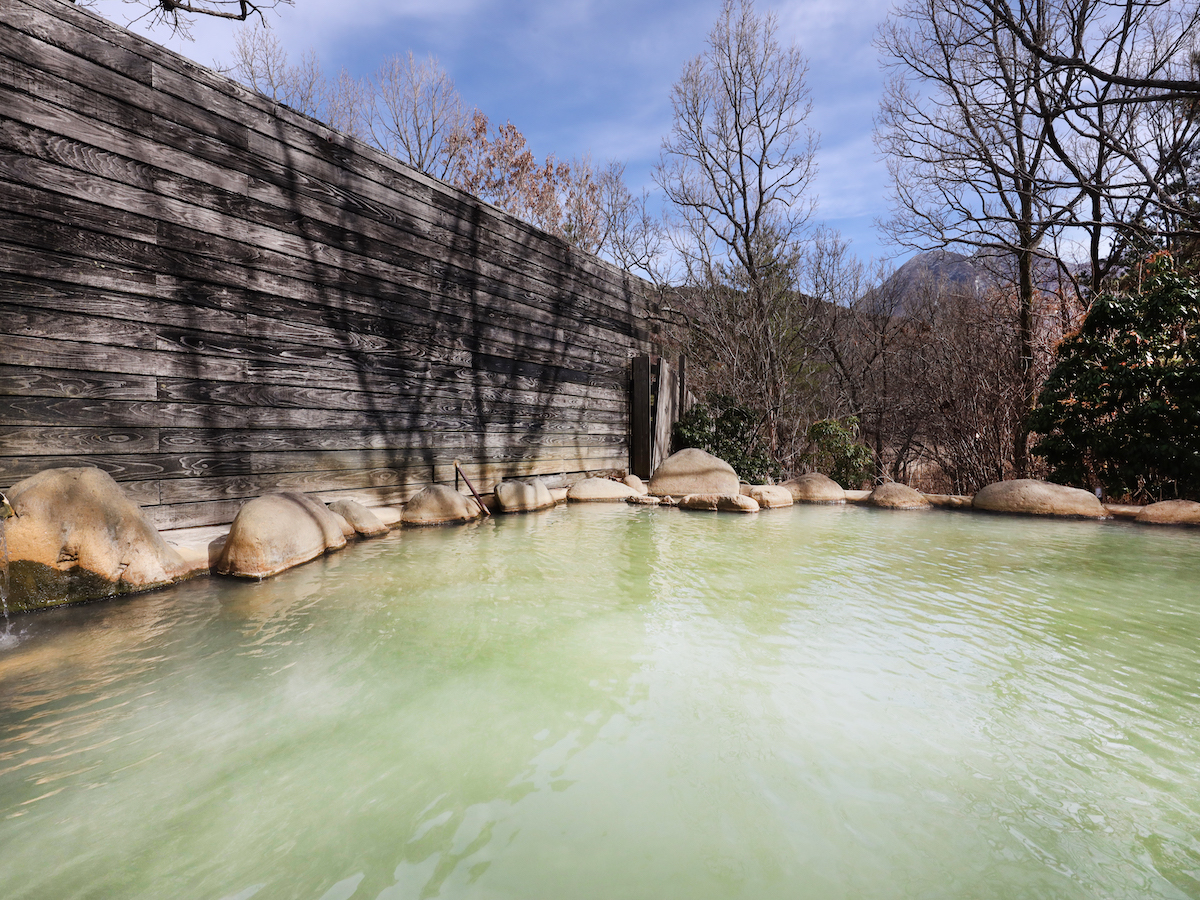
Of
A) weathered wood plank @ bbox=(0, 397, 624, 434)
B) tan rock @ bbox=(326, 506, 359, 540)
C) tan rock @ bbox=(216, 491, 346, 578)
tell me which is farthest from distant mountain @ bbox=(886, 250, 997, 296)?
tan rock @ bbox=(216, 491, 346, 578)

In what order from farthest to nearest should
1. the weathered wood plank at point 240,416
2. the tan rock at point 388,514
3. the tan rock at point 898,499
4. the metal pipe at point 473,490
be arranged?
the tan rock at point 898,499 < the metal pipe at point 473,490 < the tan rock at point 388,514 < the weathered wood plank at point 240,416

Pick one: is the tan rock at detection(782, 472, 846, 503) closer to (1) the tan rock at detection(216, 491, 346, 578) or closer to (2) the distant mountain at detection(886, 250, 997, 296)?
(1) the tan rock at detection(216, 491, 346, 578)

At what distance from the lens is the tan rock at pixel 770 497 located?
738 cm

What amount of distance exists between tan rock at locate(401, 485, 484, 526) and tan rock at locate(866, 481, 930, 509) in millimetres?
5530

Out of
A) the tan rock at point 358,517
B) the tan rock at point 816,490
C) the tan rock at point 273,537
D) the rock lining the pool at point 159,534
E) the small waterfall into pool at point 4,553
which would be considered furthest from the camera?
the tan rock at point 816,490

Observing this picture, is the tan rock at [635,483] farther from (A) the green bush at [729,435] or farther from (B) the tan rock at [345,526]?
(B) the tan rock at [345,526]

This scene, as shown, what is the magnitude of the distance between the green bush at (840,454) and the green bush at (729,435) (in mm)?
948

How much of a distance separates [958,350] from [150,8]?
448 inches

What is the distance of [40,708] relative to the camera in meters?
1.97

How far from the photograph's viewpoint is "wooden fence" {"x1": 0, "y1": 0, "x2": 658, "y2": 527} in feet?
10.5

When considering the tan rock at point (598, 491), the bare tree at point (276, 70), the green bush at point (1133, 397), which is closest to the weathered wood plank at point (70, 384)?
Answer: the tan rock at point (598, 491)

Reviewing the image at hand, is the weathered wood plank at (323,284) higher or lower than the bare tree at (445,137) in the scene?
lower

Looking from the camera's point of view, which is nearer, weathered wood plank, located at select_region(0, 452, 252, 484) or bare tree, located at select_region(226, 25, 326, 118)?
weathered wood plank, located at select_region(0, 452, 252, 484)

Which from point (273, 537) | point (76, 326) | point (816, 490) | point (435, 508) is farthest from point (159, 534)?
point (816, 490)
